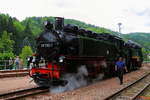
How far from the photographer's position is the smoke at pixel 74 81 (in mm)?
12387

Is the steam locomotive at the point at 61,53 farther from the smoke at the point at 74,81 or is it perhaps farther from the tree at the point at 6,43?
the tree at the point at 6,43

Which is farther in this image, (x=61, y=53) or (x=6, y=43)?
(x=6, y=43)

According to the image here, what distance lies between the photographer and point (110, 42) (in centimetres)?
1917

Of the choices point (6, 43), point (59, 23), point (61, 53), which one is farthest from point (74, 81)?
point (6, 43)

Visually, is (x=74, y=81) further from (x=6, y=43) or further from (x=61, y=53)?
(x=6, y=43)

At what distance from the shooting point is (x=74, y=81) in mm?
13203

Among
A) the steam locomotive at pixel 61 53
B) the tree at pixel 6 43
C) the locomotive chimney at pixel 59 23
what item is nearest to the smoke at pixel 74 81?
the steam locomotive at pixel 61 53

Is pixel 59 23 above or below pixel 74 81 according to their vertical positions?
above

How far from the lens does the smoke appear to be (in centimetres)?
1239

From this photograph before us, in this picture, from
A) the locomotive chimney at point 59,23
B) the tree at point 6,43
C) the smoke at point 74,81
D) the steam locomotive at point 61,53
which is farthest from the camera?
the tree at point 6,43

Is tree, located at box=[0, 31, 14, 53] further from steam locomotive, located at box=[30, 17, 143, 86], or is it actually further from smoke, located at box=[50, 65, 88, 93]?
smoke, located at box=[50, 65, 88, 93]

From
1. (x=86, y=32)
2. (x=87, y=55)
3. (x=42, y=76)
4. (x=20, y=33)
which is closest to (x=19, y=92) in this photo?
(x=42, y=76)

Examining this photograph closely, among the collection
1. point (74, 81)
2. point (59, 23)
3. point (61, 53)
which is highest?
point (59, 23)

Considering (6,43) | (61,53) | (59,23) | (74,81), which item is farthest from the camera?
(6,43)
